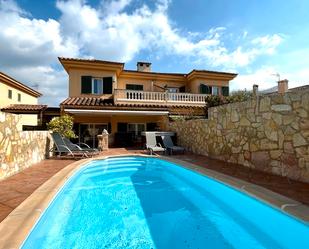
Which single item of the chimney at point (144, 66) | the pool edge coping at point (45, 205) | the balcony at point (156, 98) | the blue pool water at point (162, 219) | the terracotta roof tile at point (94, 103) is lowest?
the blue pool water at point (162, 219)

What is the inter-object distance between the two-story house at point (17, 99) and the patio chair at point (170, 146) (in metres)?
14.4

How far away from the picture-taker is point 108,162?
13.3 m

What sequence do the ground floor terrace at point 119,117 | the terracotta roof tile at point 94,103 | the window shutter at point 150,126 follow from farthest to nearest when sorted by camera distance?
1. the window shutter at point 150,126
2. the ground floor terrace at point 119,117
3. the terracotta roof tile at point 94,103

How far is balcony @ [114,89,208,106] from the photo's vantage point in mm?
24016

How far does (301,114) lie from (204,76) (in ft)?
74.7

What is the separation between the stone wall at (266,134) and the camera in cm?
762

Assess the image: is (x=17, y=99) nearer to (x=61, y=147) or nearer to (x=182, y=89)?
(x=61, y=147)

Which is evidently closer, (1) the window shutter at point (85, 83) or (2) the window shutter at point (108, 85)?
(1) the window shutter at point (85, 83)

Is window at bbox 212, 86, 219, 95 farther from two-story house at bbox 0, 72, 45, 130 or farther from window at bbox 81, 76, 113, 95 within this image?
two-story house at bbox 0, 72, 45, 130

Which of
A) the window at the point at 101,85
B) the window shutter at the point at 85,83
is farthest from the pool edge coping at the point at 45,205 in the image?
the window at the point at 101,85

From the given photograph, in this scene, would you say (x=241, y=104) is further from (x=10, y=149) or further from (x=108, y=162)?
(x=10, y=149)

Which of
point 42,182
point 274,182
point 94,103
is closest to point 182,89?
point 94,103

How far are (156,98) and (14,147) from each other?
58.9 feet

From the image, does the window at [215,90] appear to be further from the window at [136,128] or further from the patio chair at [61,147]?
the patio chair at [61,147]
